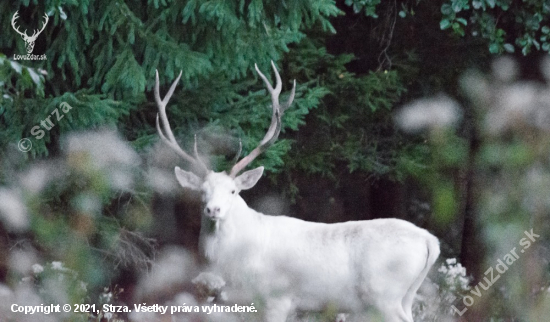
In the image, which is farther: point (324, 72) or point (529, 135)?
point (324, 72)

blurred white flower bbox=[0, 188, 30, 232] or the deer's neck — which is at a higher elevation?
blurred white flower bbox=[0, 188, 30, 232]

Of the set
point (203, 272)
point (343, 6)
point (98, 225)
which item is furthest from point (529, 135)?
point (343, 6)

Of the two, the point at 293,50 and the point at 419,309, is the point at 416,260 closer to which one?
the point at 419,309

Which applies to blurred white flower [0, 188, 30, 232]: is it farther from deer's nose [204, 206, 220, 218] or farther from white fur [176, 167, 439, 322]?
white fur [176, 167, 439, 322]

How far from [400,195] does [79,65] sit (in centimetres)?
391

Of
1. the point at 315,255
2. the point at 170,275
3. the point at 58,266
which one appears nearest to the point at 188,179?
the point at 170,275

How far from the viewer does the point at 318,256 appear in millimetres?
4809

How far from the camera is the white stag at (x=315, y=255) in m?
4.66

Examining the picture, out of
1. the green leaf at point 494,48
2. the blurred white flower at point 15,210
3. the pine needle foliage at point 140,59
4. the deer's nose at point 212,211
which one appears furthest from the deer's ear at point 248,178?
the green leaf at point 494,48

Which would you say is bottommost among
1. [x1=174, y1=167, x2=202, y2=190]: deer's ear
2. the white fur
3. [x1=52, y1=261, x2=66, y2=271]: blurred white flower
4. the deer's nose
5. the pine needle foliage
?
the white fur

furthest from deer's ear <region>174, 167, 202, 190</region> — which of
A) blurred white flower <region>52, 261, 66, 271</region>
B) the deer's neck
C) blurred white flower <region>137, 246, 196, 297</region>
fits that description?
blurred white flower <region>52, 261, 66, 271</region>

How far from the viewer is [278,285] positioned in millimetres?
4605

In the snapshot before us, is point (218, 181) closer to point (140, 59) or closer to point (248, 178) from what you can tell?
point (248, 178)

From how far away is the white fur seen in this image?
183 inches
